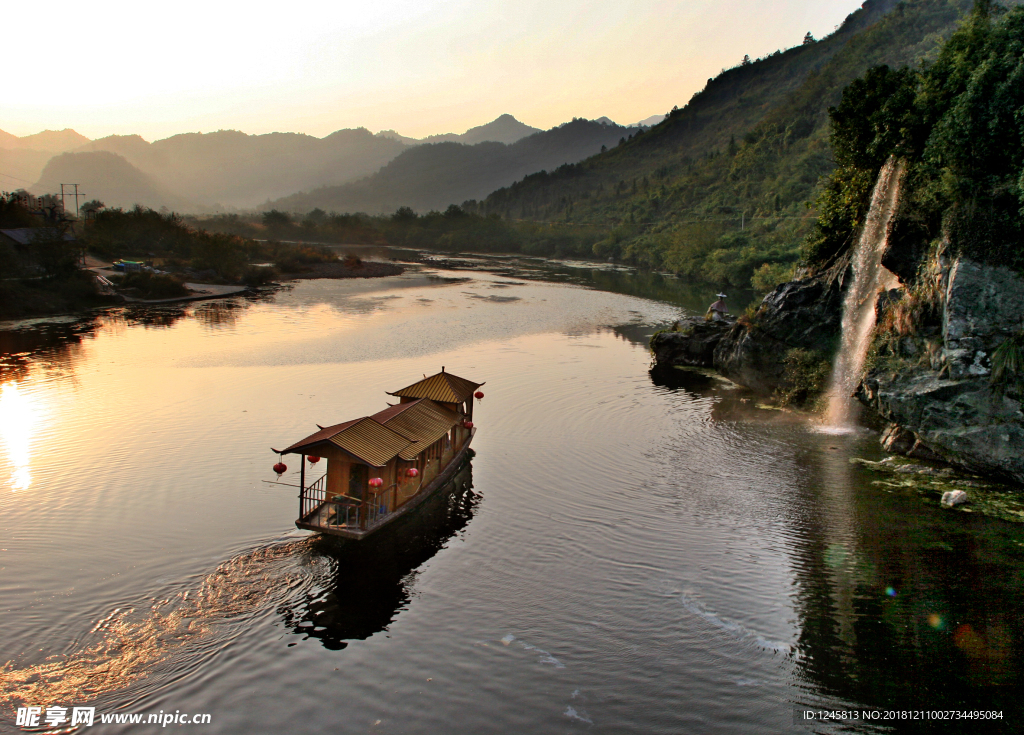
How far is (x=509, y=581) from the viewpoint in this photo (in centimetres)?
1794

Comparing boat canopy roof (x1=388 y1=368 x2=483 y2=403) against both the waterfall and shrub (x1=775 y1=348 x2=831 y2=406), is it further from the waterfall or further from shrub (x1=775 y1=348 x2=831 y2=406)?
shrub (x1=775 y1=348 x2=831 y2=406)

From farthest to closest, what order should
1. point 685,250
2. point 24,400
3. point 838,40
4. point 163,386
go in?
point 838,40 < point 685,250 < point 163,386 < point 24,400

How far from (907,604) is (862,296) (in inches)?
817

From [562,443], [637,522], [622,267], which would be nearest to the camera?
[637,522]

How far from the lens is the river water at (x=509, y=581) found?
13.6 m

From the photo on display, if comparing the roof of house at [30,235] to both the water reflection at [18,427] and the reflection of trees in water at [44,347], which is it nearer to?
the reflection of trees in water at [44,347]

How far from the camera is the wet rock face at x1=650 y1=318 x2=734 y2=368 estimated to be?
147 ft

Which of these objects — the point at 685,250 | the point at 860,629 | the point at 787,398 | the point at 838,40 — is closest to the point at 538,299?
the point at 685,250

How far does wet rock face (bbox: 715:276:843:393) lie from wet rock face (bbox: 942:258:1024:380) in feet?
38.0

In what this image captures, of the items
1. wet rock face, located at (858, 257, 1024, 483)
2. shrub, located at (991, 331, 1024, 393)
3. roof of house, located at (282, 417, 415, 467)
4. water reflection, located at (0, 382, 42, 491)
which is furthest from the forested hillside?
water reflection, located at (0, 382, 42, 491)

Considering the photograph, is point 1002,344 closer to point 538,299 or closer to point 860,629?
point 860,629

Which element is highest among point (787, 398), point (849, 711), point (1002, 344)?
point (1002, 344)

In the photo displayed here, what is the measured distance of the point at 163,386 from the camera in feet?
117

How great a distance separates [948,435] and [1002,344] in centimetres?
356
